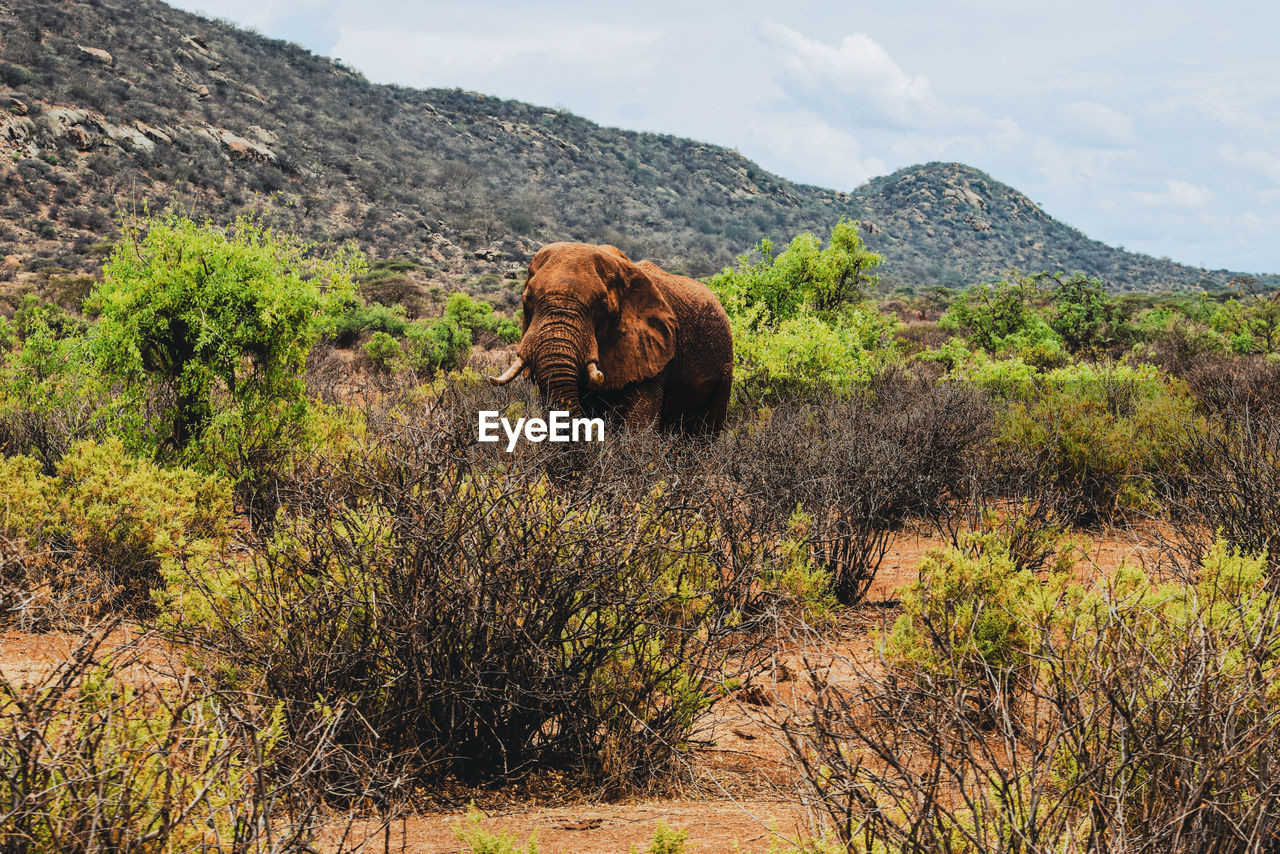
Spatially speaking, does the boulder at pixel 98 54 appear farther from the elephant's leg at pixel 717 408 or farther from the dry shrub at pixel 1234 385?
the dry shrub at pixel 1234 385

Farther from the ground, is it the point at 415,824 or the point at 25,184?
the point at 25,184

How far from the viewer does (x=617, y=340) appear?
851 cm

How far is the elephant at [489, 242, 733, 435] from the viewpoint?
7844mm

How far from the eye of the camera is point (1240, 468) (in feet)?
18.8

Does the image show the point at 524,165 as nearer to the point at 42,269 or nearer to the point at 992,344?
the point at 42,269

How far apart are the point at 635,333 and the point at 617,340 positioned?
266mm

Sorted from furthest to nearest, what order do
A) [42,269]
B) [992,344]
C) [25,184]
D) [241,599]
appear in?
1. [25,184]
2. [42,269]
3. [992,344]
4. [241,599]

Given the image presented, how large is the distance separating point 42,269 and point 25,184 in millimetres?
8102

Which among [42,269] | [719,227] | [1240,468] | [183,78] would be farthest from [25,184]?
[719,227]

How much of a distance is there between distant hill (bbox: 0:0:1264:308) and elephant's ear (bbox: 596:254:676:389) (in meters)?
4.41

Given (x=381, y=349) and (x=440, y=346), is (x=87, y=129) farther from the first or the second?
(x=440, y=346)

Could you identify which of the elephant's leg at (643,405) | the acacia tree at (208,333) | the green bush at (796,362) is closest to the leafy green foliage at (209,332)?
the acacia tree at (208,333)

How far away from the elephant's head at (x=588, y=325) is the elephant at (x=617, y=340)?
1cm

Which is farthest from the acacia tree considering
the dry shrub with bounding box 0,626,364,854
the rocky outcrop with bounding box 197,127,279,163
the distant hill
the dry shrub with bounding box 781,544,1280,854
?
the rocky outcrop with bounding box 197,127,279,163
